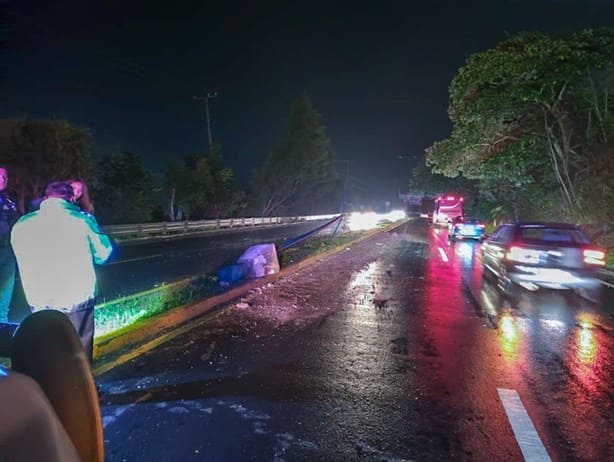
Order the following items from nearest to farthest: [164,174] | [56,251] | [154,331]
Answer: [56,251], [154,331], [164,174]

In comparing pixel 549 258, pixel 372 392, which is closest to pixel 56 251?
pixel 372 392

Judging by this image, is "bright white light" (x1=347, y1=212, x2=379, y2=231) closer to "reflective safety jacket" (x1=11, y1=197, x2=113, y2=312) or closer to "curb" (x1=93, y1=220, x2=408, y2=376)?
"curb" (x1=93, y1=220, x2=408, y2=376)

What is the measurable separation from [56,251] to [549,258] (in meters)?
9.44

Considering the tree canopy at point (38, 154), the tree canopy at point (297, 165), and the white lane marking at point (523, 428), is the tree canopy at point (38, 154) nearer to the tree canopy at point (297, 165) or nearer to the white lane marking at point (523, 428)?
the white lane marking at point (523, 428)

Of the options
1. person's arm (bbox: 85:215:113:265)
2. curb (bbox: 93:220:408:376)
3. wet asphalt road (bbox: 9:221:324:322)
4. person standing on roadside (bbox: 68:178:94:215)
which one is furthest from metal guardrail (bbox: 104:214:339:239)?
person's arm (bbox: 85:215:113:265)

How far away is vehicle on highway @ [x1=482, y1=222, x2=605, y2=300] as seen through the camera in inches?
357

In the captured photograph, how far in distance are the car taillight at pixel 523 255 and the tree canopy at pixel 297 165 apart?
2019 inches

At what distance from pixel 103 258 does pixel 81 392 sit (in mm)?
2294

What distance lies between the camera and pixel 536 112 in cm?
1912

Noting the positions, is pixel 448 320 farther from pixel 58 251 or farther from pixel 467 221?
pixel 467 221

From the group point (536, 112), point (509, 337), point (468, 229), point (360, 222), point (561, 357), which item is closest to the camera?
point (561, 357)

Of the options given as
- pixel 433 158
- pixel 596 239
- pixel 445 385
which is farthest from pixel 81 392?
→ pixel 433 158

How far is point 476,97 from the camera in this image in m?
18.6

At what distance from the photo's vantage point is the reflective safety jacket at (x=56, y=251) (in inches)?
131
